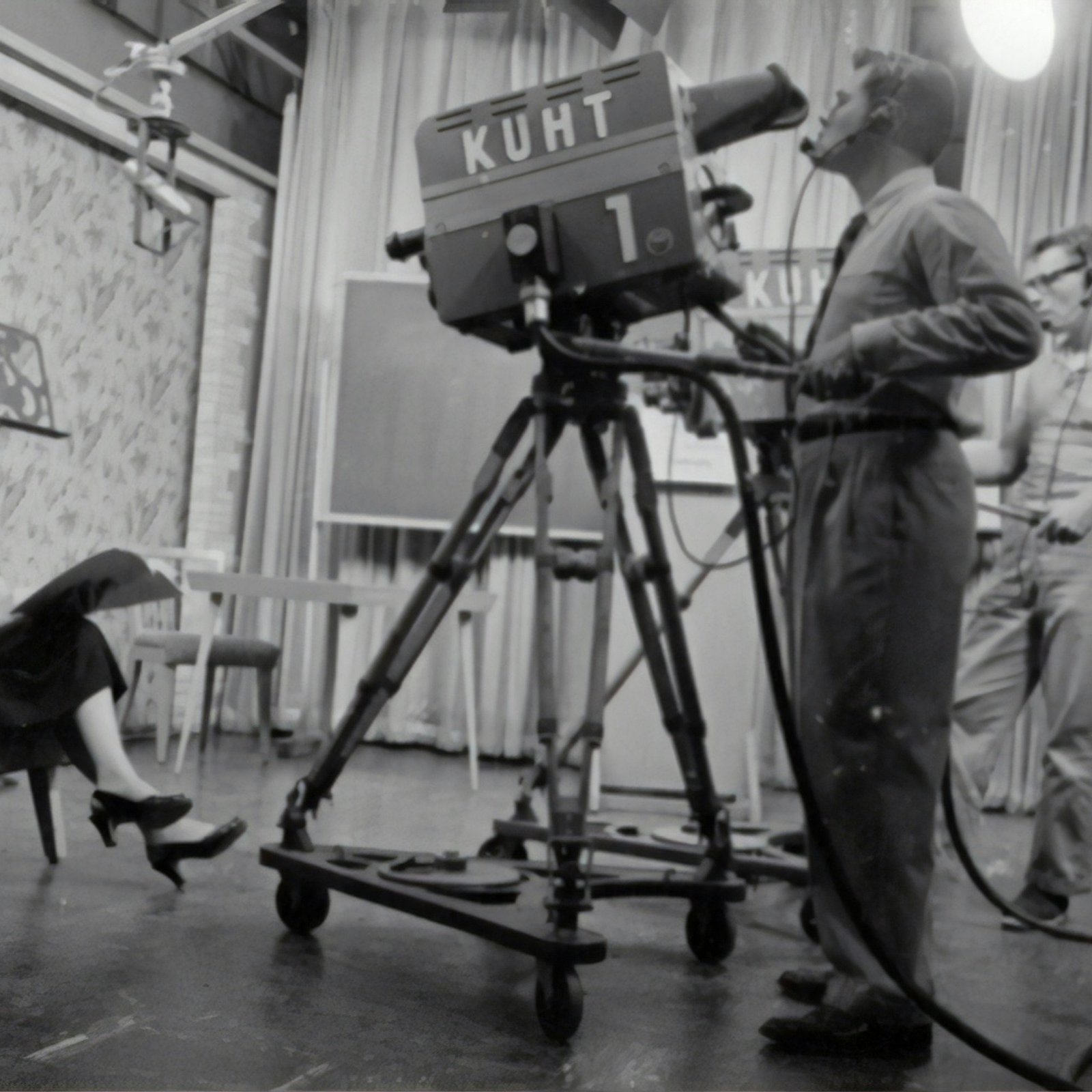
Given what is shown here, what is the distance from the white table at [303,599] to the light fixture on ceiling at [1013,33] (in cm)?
223

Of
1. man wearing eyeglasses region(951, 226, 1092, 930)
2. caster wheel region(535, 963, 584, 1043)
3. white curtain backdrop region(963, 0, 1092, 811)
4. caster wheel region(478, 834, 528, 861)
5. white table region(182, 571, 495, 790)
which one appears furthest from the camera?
white table region(182, 571, 495, 790)

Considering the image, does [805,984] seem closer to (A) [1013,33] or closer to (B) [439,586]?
(B) [439,586]

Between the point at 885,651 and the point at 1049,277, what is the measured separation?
0.37 metres

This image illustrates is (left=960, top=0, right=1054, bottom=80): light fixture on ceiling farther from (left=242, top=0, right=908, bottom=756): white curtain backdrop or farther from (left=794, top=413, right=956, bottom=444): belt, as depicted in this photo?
(left=794, top=413, right=956, bottom=444): belt

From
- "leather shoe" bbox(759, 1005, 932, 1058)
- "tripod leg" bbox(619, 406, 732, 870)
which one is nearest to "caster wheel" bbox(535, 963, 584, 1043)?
"leather shoe" bbox(759, 1005, 932, 1058)

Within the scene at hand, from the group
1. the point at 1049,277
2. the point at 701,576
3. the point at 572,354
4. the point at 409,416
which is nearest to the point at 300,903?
the point at 701,576

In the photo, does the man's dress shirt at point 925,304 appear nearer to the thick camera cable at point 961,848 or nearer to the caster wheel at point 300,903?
the thick camera cable at point 961,848

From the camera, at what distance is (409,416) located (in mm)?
4031

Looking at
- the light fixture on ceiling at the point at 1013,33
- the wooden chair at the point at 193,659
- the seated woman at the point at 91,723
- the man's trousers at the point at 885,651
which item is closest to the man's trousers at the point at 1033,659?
the man's trousers at the point at 885,651

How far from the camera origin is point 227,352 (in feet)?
10.2

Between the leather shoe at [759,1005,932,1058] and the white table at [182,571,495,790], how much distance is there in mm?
1855

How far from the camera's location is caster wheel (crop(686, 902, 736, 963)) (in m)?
1.70

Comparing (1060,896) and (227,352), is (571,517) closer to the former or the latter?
(227,352)

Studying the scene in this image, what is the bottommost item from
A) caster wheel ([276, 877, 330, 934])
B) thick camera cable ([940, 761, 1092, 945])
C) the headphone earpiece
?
caster wheel ([276, 877, 330, 934])
